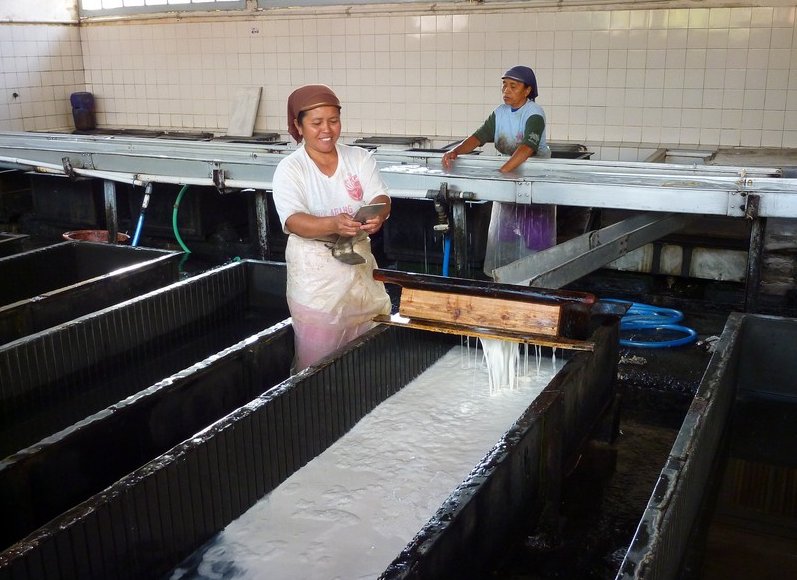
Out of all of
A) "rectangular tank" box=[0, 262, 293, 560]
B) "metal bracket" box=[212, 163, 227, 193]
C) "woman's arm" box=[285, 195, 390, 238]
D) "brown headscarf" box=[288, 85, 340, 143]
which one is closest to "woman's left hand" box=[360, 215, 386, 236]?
"woman's arm" box=[285, 195, 390, 238]

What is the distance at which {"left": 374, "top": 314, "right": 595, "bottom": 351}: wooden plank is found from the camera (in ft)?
9.21

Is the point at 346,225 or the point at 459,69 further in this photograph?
the point at 459,69

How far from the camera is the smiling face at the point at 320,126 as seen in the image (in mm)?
2803

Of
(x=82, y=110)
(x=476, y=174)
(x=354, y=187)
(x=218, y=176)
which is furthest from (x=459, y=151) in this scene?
(x=82, y=110)

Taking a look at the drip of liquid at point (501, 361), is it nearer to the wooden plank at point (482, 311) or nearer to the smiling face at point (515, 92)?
the wooden plank at point (482, 311)

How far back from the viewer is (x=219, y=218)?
5945 mm

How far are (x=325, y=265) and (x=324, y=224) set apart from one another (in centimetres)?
26

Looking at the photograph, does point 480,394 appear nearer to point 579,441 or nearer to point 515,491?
point 579,441

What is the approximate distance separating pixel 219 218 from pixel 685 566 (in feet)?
14.7

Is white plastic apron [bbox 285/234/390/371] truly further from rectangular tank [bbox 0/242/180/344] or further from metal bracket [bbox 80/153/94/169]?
metal bracket [bbox 80/153/94/169]

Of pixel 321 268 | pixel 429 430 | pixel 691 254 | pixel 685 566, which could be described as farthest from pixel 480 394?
pixel 691 254

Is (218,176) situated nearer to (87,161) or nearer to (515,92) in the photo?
(87,161)

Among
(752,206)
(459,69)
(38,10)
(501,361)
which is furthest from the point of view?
(38,10)

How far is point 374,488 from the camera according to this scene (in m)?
2.54
